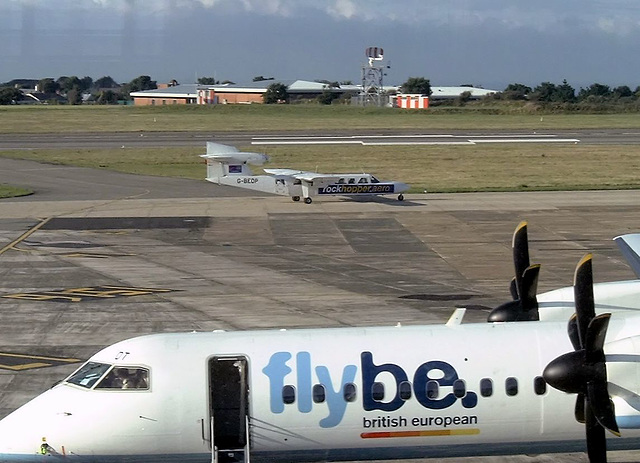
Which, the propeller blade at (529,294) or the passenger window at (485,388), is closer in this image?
the passenger window at (485,388)

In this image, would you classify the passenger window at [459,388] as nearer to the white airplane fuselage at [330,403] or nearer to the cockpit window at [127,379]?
the white airplane fuselage at [330,403]

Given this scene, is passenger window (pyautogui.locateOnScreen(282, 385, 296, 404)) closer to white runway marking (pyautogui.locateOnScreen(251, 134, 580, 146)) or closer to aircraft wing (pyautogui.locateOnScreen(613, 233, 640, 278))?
aircraft wing (pyautogui.locateOnScreen(613, 233, 640, 278))

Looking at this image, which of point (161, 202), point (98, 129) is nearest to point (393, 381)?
point (161, 202)

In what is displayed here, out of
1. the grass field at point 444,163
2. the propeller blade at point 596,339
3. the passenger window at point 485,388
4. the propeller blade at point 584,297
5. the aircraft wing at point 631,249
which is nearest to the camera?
the propeller blade at point 596,339

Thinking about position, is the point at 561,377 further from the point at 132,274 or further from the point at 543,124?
the point at 543,124

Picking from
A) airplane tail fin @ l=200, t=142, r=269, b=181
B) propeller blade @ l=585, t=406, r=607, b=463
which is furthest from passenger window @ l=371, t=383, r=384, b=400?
airplane tail fin @ l=200, t=142, r=269, b=181

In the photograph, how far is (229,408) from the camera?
15773mm

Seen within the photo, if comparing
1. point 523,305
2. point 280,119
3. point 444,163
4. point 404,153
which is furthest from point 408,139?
point 523,305

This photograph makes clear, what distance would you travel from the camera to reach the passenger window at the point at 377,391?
15281 mm

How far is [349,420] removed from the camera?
50.1ft

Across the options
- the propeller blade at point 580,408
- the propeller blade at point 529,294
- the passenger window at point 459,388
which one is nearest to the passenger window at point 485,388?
the passenger window at point 459,388

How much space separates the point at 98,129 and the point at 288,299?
98648 mm

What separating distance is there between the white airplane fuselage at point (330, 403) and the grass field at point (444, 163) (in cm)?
4948

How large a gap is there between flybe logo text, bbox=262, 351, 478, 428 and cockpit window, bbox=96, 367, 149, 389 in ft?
6.51
